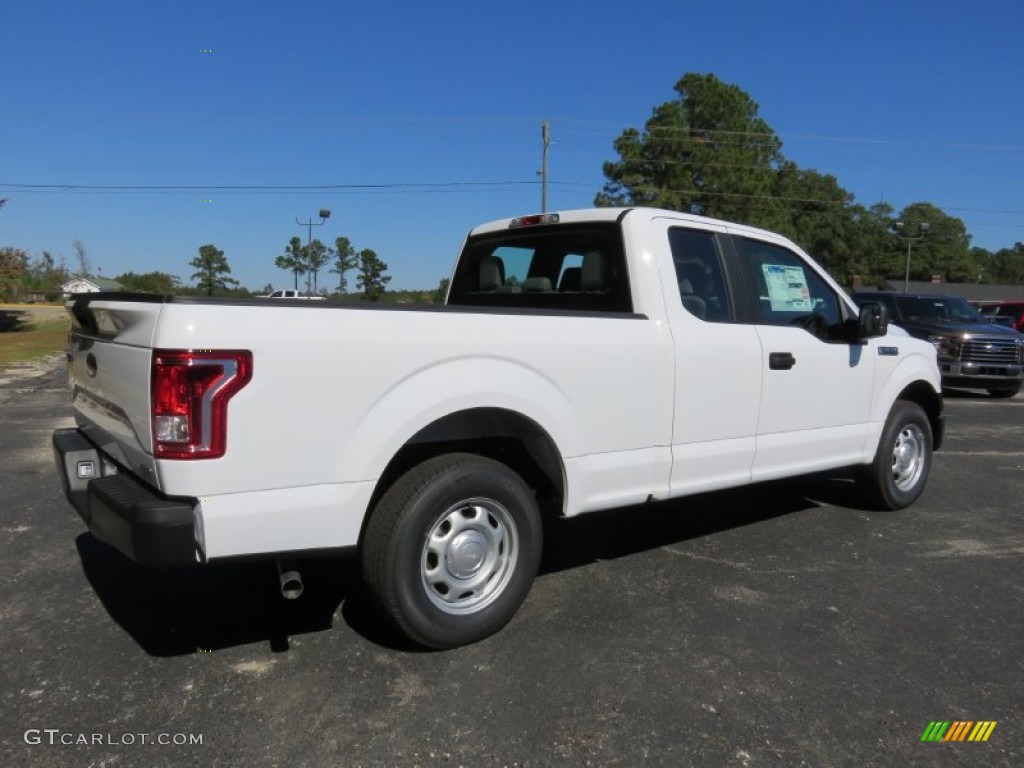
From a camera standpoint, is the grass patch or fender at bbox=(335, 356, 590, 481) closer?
fender at bbox=(335, 356, 590, 481)

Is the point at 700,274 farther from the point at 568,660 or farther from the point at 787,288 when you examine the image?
the point at 568,660

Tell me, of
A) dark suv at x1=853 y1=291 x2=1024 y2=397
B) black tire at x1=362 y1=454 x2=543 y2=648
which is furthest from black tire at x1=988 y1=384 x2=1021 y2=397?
black tire at x1=362 y1=454 x2=543 y2=648

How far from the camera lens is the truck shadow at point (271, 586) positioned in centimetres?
354

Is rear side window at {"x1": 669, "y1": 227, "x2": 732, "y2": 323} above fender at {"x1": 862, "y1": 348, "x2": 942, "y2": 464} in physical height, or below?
above

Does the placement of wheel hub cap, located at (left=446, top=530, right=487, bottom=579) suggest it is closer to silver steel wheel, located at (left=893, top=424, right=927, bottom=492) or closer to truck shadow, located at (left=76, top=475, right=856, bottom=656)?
truck shadow, located at (left=76, top=475, right=856, bottom=656)

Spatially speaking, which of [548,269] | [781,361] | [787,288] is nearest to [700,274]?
[781,361]

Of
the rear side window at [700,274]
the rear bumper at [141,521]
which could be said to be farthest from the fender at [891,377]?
the rear bumper at [141,521]

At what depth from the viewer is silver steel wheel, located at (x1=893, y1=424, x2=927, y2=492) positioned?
224 inches

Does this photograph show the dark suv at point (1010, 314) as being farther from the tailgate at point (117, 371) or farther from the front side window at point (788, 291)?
the tailgate at point (117, 371)

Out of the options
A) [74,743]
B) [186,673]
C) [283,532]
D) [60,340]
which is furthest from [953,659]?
[60,340]

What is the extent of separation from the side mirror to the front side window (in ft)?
0.43

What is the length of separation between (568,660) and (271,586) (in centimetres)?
177

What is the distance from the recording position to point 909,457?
5.82 meters

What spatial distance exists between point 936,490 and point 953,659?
354 cm
